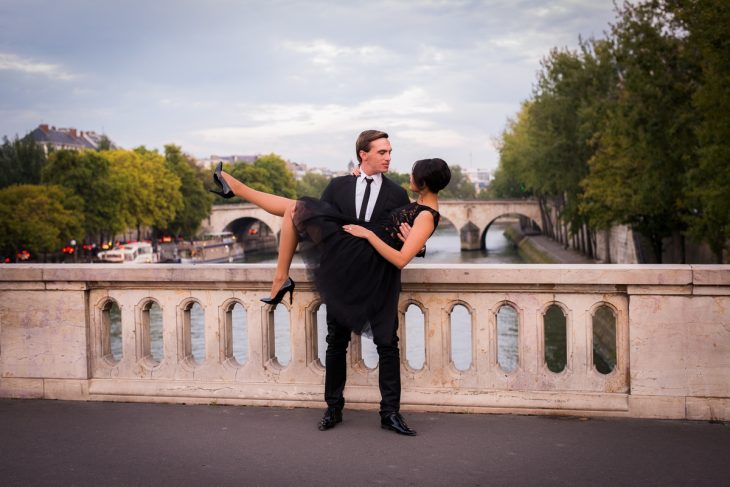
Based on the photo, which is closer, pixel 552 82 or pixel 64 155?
pixel 552 82

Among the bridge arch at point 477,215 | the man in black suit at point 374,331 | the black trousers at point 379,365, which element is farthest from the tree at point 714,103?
the bridge arch at point 477,215

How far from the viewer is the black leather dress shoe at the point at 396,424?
4477 millimetres

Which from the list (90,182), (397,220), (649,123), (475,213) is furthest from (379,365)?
(475,213)

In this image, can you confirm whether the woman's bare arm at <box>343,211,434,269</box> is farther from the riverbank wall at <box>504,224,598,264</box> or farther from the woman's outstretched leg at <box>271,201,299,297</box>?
the riverbank wall at <box>504,224,598,264</box>

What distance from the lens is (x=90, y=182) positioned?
184 ft

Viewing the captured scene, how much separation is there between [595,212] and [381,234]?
26.9 metres

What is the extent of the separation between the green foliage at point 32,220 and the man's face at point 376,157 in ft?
156

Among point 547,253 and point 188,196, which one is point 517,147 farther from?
point 188,196

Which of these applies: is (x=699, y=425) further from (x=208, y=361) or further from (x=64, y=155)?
(x=64, y=155)

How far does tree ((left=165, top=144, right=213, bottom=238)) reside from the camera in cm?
7019

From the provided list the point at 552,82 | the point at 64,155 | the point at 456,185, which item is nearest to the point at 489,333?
the point at 552,82

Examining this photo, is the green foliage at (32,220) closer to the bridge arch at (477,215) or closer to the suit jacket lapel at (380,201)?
the bridge arch at (477,215)

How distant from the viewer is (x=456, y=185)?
164 metres

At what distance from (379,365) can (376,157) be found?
103cm
